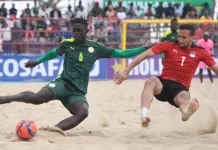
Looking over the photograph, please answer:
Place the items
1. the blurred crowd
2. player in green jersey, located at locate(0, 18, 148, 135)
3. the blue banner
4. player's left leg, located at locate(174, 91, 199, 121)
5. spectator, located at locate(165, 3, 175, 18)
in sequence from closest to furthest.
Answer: player's left leg, located at locate(174, 91, 199, 121) < player in green jersey, located at locate(0, 18, 148, 135) < the blue banner < the blurred crowd < spectator, located at locate(165, 3, 175, 18)

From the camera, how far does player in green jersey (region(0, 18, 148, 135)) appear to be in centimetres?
665

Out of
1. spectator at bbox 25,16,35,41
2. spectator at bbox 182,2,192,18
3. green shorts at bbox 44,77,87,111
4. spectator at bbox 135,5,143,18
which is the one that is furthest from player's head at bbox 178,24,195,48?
spectator at bbox 182,2,192,18

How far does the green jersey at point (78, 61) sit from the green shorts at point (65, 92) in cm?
5

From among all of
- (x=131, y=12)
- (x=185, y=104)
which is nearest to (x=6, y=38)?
(x=131, y=12)

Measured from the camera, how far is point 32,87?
544 inches

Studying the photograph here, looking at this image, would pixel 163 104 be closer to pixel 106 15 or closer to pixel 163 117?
pixel 163 117

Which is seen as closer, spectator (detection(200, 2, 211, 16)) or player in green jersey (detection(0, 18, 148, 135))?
player in green jersey (detection(0, 18, 148, 135))

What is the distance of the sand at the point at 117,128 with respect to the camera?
6.06m

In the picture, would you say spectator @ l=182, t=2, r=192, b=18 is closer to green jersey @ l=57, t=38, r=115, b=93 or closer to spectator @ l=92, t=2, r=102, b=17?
spectator @ l=92, t=2, r=102, b=17

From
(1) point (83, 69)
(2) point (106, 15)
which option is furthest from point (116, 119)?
(2) point (106, 15)

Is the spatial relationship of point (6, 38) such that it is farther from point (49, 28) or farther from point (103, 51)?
point (103, 51)

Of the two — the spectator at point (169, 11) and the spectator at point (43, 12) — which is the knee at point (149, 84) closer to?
the spectator at point (43, 12)

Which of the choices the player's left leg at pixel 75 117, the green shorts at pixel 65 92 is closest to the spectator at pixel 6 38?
the green shorts at pixel 65 92

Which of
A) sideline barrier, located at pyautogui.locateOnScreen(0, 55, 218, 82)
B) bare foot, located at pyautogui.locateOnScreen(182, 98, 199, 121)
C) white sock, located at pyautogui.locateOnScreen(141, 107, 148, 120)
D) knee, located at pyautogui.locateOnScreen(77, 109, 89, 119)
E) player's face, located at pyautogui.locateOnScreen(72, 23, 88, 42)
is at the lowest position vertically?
sideline barrier, located at pyautogui.locateOnScreen(0, 55, 218, 82)
